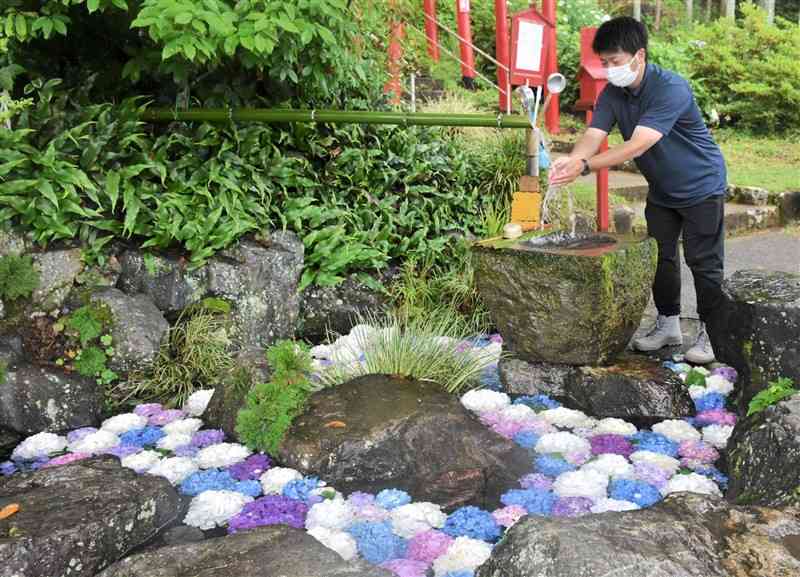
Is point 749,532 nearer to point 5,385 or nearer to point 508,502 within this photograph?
point 508,502

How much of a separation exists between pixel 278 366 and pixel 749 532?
2.57m

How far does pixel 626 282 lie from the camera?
4.54 metres

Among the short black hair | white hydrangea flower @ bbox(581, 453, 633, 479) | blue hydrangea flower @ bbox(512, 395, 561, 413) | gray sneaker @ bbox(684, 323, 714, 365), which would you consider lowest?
white hydrangea flower @ bbox(581, 453, 633, 479)

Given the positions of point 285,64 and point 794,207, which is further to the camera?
point 794,207

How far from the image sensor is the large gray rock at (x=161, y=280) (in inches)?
210

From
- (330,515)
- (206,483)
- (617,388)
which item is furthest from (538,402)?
(206,483)

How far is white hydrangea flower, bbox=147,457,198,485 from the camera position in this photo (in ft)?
13.1

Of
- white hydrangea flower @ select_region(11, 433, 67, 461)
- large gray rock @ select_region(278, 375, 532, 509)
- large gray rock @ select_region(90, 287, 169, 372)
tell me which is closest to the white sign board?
large gray rock @ select_region(278, 375, 532, 509)

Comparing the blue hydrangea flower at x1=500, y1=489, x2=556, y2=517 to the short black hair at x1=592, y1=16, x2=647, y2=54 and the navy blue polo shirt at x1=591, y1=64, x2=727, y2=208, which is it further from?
the short black hair at x1=592, y1=16, x2=647, y2=54

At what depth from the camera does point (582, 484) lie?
12.3 feet

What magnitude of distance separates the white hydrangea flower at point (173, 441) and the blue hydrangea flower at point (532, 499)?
1.79 metres

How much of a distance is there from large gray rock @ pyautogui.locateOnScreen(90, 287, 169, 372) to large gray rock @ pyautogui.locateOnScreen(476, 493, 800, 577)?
3154 millimetres

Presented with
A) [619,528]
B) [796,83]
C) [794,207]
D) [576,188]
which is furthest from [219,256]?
[796,83]

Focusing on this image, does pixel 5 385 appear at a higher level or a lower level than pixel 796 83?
lower
